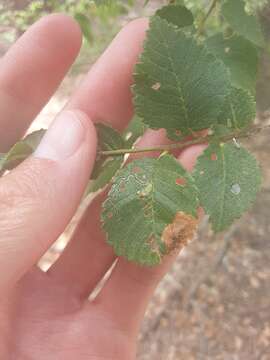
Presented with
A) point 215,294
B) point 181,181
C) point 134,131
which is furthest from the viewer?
point 215,294

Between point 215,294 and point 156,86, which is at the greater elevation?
point 156,86

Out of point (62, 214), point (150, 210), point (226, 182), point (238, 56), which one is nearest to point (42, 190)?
point (62, 214)

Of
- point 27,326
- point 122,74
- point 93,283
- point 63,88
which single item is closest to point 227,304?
point 93,283

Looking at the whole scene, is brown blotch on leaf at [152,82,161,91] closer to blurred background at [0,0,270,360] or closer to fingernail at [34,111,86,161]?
fingernail at [34,111,86,161]

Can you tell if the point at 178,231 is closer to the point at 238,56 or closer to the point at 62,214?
the point at 62,214

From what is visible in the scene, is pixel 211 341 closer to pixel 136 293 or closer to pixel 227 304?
pixel 227 304

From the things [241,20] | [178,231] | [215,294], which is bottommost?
[215,294]

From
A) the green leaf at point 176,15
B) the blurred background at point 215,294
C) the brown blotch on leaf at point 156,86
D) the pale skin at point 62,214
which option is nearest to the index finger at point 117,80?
the pale skin at point 62,214
